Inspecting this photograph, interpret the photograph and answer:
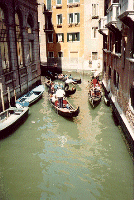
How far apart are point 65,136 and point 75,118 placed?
2338 mm

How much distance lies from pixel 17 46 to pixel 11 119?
6674mm

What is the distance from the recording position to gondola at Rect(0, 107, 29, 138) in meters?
10.2

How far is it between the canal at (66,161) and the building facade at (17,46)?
353cm

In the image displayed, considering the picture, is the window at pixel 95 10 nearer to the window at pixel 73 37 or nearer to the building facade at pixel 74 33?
the building facade at pixel 74 33

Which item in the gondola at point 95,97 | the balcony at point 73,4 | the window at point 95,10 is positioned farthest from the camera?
the balcony at point 73,4

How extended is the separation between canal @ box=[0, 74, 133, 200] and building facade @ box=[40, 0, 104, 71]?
1839cm

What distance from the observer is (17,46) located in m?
15.6

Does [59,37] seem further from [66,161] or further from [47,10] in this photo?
[66,161]

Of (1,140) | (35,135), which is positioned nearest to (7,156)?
(1,140)

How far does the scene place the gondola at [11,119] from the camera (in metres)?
10.2

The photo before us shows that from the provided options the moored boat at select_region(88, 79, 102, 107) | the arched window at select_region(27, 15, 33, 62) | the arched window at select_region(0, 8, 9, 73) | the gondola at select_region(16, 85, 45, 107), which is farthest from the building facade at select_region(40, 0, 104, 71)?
the arched window at select_region(0, 8, 9, 73)

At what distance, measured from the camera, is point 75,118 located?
1274cm

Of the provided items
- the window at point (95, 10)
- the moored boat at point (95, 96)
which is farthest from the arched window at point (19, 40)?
the window at point (95, 10)

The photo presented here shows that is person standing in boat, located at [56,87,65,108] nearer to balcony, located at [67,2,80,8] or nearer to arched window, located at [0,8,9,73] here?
arched window, located at [0,8,9,73]
